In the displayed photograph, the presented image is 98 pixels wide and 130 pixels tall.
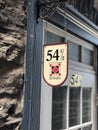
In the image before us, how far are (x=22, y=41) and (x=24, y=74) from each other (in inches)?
10.4

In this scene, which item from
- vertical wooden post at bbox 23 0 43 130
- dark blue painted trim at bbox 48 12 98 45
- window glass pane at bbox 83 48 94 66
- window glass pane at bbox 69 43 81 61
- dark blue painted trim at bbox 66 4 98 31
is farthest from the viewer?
window glass pane at bbox 83 48 94 66

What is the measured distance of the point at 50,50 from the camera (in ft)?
8.37

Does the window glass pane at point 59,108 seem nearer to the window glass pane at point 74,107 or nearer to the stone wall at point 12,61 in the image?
the window glass pane at point 74,107

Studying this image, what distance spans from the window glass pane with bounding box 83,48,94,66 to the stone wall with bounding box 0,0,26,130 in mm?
1771

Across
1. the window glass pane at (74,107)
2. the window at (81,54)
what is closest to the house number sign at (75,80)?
the window glass pane at (74,107)

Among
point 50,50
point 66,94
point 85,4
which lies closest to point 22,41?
point 50,50

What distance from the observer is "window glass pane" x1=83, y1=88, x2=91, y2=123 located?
4.08 meters

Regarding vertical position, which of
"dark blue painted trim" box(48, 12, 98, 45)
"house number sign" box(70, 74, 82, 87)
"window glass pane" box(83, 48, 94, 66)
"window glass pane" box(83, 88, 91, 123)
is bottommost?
"window glass pane" box(83, 88, 91, 123)

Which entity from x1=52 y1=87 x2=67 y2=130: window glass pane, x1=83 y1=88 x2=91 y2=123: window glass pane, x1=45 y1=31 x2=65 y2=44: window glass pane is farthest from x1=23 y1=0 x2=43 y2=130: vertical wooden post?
x1=83 y1=88 x2=91 y2=123: window glass pane

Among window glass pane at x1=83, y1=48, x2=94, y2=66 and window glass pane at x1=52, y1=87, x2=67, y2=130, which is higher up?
window glass pane at x1=83, y1=48, x2=94, y2=66

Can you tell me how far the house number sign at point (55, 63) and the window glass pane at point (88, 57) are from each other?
1.69 meters

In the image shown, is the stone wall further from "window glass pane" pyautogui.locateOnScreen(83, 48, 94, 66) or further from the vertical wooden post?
"window glass pane" pyautogui.locateOnScreen(83, 48, 94, 66)

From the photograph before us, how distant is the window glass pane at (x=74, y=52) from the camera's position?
3.77 meters

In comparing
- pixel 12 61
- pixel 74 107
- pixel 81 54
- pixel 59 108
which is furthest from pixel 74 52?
pixel 12 61
